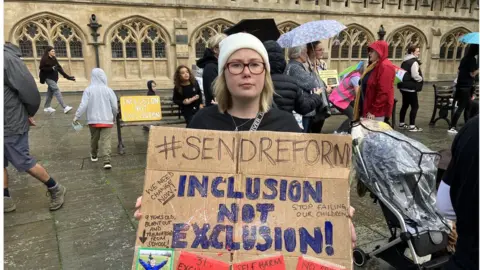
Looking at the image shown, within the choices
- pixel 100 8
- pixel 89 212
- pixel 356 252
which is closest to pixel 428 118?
pixel 356 252

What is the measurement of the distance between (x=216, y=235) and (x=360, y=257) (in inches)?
69.1

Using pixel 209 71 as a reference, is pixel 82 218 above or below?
below

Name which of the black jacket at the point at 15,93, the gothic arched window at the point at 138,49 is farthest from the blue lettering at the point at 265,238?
the gothic arched window at the point at 138,49

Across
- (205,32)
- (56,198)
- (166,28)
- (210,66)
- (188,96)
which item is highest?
(166,28)

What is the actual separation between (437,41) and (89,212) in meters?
23.2

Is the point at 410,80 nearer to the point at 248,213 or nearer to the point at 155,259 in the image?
the point at 248,213

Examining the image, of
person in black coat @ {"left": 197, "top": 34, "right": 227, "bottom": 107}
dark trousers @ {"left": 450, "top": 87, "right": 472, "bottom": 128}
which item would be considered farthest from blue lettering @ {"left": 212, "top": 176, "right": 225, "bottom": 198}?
dark trousers @ {"left": 450, "top": 87, "right": 472, "bottom": 128}

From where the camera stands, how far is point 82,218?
3643mm

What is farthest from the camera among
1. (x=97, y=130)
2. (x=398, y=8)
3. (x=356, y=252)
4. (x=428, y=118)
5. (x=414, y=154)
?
(x=398, y=8)

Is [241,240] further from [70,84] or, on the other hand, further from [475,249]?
[70,84]

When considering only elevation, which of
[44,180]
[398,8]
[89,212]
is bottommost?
[89,212]

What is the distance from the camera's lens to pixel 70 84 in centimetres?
1561

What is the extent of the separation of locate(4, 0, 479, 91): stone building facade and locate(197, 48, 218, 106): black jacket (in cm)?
1298

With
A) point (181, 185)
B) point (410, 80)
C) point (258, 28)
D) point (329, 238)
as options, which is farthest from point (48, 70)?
point (329, 238)
